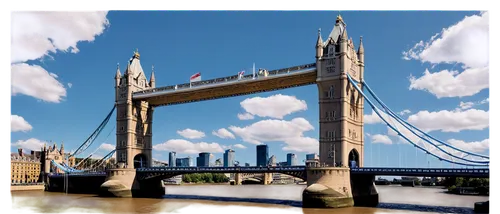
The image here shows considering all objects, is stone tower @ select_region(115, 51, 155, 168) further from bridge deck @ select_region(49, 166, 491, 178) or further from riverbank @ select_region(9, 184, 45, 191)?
riverbank @ select_region(9, 184, 45, 191)

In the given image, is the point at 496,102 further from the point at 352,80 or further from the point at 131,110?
the point at 131,110

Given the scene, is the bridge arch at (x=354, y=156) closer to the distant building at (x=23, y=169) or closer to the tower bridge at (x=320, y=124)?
the tower bridge at (x=320, y=124)

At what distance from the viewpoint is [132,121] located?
1818 inches

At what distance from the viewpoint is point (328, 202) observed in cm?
2931

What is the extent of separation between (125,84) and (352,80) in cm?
2476

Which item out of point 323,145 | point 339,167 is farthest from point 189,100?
point 339,167

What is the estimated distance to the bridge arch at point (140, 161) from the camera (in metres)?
47.4

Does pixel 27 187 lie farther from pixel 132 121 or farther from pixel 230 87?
pixel 230 87

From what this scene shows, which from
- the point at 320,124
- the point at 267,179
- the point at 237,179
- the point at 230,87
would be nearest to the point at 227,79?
the point at 230,87

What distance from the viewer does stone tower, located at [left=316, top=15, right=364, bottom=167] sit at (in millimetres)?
33250

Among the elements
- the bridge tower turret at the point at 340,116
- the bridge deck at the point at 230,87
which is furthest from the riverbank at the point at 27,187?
the bridge tower turret at the point at 340,116

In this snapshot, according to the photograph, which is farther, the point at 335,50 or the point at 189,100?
the point at 189,100

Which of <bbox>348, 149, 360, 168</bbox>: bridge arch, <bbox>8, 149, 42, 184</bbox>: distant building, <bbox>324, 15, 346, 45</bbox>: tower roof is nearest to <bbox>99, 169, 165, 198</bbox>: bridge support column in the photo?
<bbox>348, 149, 360, 168</bbox>: bridge arch

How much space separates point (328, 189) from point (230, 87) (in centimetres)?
1466
